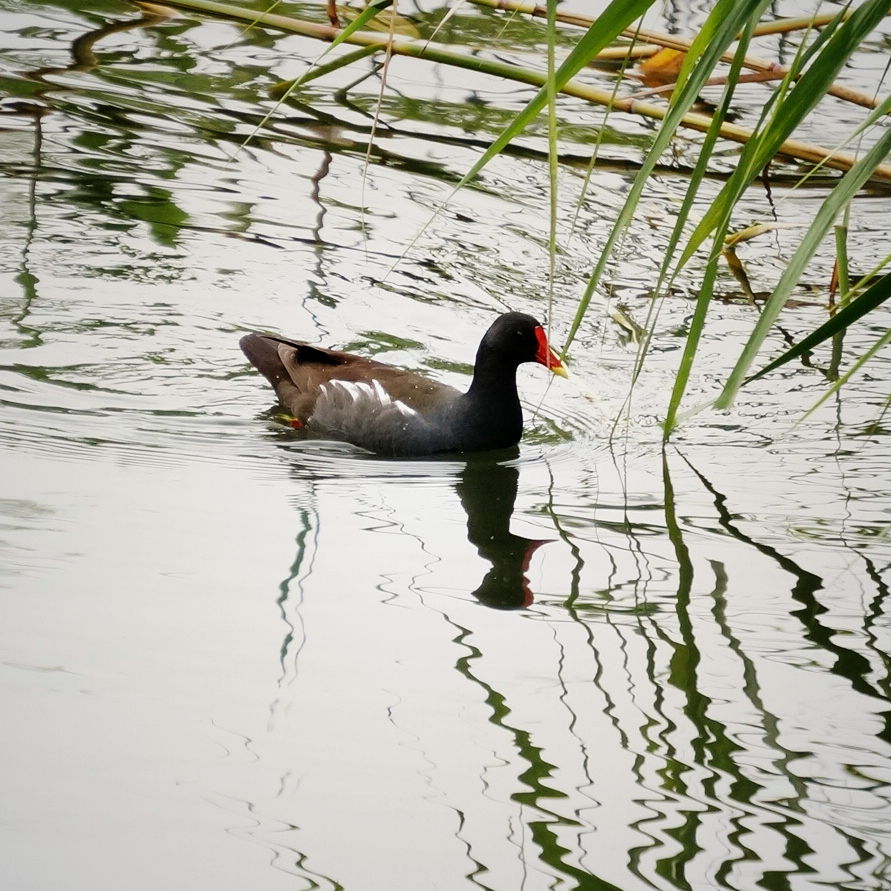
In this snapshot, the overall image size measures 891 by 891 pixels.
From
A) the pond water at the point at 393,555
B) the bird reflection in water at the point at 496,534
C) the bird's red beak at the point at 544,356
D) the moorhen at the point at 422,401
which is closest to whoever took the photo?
the pond water at the point at 393,555

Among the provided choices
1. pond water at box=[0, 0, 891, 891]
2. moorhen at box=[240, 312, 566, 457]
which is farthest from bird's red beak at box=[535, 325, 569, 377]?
pond water at box=[0, 0, 891, 891]

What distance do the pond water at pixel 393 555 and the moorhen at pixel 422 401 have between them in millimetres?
133

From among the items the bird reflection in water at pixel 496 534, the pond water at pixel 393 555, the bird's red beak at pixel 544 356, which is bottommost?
the bird reflection in water at pixel 496 534

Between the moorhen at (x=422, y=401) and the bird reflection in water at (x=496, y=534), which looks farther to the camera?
the moorhen at (x=422, y=401)

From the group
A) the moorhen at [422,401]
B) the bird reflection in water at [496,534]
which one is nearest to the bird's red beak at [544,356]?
the moorhen at [422,401]

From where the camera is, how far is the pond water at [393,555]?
94.0 inches

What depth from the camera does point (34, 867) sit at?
85.1 inches

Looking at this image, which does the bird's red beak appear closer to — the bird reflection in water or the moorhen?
the moorhen

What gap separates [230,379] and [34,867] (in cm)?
393

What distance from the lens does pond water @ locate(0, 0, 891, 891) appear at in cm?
239

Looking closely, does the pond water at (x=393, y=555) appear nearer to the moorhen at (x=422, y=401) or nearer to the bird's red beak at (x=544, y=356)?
the moorhen at (x=422, y=401)

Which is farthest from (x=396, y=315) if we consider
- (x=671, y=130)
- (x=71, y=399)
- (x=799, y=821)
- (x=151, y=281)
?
(x=671, y=130)

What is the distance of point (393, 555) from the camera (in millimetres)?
3801

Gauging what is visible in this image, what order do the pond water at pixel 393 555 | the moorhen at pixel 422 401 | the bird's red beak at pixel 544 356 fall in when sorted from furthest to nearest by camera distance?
the bird's red beak at pixel 544 356
the moorhen at pixel 422 401
the pond water at pixel 393 555
